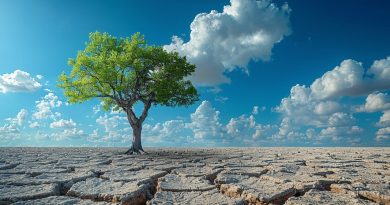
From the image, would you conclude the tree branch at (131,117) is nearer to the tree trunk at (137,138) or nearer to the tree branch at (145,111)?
the tree trunk at (137,138)

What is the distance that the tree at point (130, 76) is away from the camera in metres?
14.1

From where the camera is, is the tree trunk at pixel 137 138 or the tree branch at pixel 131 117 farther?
the tree branch at pixel 131 117

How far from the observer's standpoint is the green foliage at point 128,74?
46.3 feet

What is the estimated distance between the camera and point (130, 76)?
1524 cm

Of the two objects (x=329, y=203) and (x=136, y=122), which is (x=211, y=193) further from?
(x=136, y=122)

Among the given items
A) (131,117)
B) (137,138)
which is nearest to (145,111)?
(131,117)

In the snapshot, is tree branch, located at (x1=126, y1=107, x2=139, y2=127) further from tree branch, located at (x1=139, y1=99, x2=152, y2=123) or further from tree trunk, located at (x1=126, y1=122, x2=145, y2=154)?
tree branch, located at (x1=139, y1=99, x2=152, y2=123)

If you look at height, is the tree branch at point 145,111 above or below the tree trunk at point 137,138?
above

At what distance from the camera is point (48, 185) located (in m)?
4.24

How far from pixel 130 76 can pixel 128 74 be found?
127mm

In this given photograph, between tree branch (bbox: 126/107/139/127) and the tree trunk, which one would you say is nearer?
the tree trunk

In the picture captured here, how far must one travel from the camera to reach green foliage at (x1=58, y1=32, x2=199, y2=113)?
14117mm

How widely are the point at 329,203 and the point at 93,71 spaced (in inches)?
501

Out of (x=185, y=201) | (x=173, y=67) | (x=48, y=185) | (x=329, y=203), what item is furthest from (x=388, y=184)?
(x=173, y=67)
